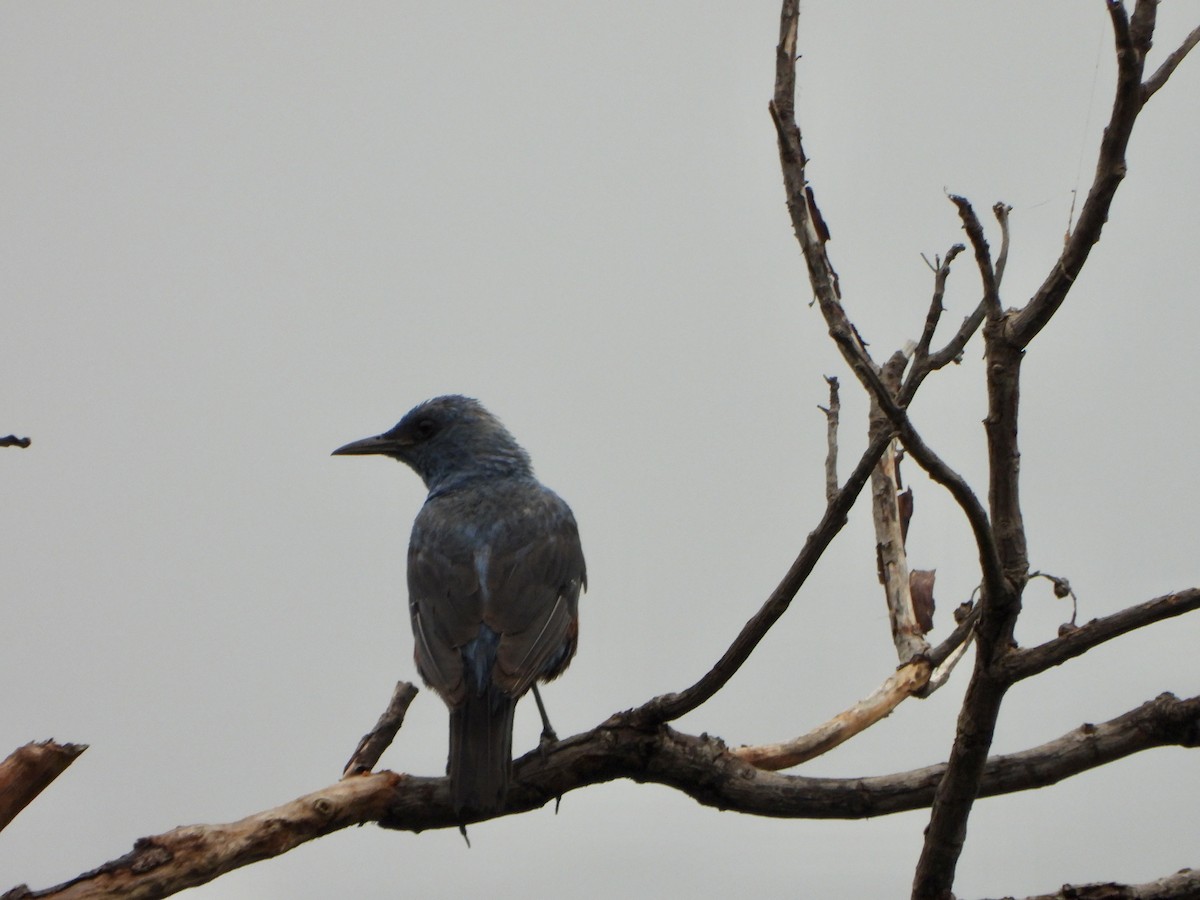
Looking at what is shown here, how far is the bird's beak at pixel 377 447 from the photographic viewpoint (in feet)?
26.0

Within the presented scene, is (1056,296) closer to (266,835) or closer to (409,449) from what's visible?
(266,835)

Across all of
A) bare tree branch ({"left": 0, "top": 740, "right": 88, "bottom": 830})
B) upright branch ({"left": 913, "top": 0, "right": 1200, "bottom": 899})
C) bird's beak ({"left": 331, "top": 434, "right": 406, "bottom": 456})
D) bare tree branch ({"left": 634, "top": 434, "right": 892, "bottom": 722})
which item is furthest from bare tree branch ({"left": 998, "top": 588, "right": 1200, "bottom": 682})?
bird's beak ({"left": 331, "top": 434, "right": 406, "bottom": 456})

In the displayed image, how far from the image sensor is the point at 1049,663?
346 centimetres

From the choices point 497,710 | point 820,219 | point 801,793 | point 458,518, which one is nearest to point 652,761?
point 801,793

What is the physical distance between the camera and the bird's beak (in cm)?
791

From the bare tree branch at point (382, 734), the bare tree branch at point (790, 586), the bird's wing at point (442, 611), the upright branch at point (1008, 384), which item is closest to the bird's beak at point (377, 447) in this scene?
the bird's wing at point (442, 611)

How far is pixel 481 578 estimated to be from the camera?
6125 millimetres

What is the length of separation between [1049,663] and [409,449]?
5.06 meters

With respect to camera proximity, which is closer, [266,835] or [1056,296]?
[1056,296]

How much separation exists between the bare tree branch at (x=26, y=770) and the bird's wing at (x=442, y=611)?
5.18 ft

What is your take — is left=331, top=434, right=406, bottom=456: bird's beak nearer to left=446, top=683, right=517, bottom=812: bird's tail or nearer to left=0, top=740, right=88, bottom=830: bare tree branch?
left=446, top=683, right=517, bottom=812: bird's tail

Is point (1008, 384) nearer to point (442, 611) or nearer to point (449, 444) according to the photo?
point (442, 611)

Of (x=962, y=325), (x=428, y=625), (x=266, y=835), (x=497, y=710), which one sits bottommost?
(x=266, y=835)

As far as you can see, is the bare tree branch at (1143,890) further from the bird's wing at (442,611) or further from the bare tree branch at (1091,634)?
the bird's wing at (442,611)
